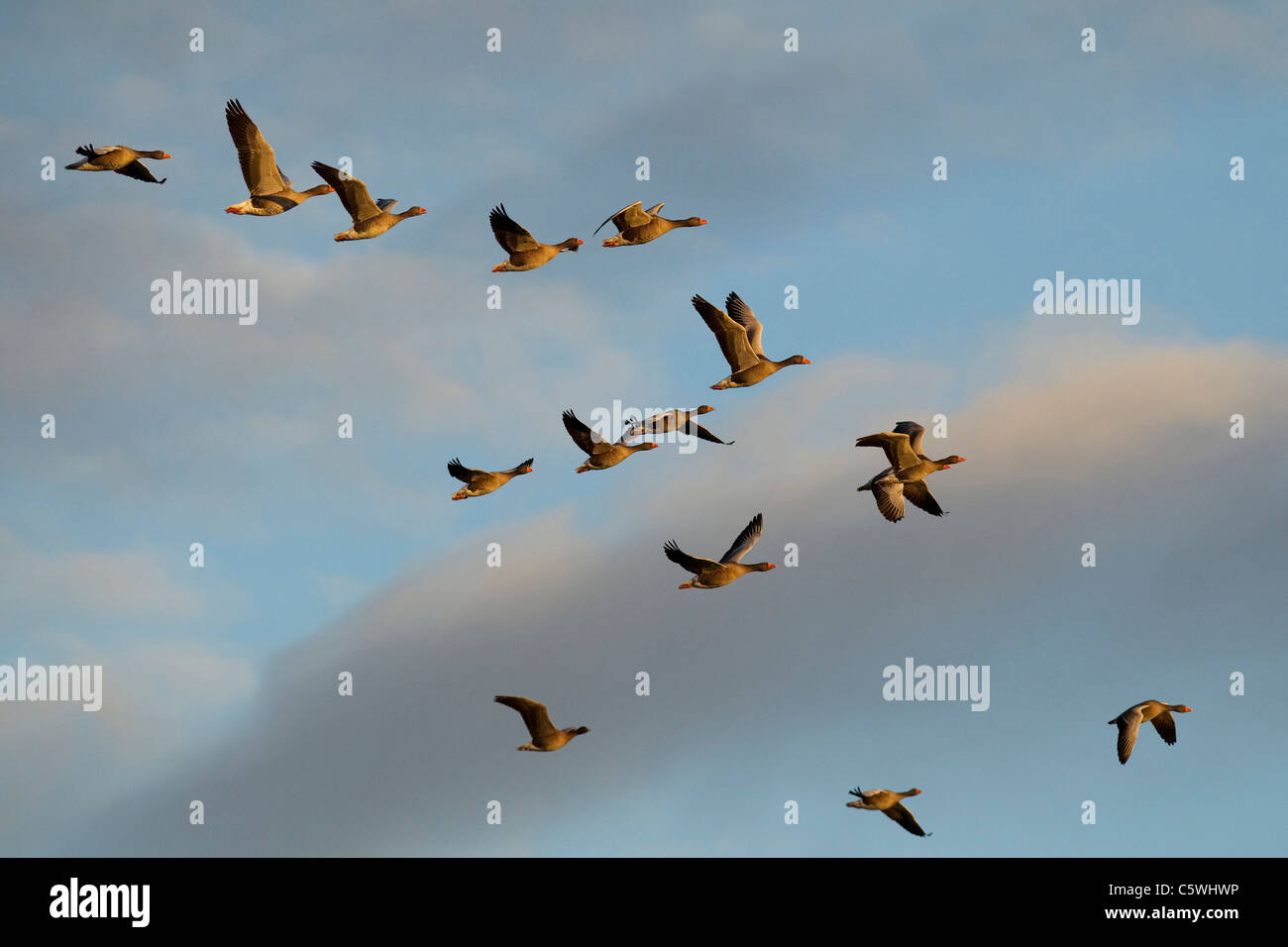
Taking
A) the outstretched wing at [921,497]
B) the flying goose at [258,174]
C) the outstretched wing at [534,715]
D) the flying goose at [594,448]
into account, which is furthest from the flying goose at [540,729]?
the flying goose at [258,174]

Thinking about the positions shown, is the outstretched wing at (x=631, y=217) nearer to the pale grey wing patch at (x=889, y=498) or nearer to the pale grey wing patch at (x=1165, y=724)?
the pale grey wing patch at (x=889, y=498)

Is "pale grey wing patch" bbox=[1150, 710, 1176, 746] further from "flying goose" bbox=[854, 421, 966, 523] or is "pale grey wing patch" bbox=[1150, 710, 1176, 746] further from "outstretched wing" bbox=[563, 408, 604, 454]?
"outstretched wing" bbox=[563, 408, 604, 454]

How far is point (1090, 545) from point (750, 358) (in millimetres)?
11562

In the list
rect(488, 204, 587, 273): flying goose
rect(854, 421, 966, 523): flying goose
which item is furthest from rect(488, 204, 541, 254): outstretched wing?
rect(854, 421, 966, 523): flying goose

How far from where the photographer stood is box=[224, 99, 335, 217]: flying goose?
48219mm

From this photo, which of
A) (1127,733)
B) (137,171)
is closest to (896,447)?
(1127,733)

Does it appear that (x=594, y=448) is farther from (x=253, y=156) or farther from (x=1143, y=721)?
(x=1143, y=721)

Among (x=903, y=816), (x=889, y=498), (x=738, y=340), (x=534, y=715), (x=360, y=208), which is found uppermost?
(x=360, y=208)

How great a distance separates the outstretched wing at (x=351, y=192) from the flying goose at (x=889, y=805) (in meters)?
17.4

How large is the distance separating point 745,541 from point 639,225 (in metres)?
7.72

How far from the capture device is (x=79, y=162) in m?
50.0

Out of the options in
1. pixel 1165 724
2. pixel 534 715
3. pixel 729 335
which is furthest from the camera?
pixel 1165 724

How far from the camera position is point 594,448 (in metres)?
49.0

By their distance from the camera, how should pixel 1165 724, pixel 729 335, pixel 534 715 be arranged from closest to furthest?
pixel 534 715 → pixel 729 335 → pixel 1165 724
